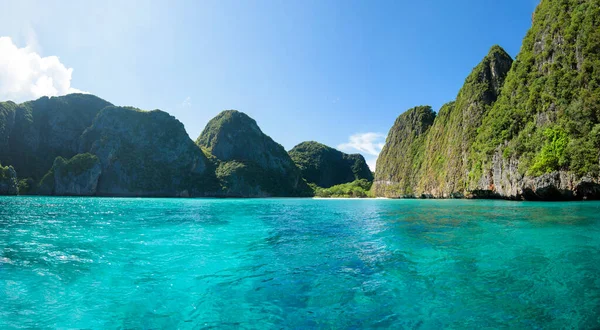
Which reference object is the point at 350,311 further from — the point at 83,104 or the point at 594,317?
the point at 83,104

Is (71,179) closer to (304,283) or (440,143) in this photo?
(304,283)

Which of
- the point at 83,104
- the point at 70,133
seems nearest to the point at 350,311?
the point at 70,133

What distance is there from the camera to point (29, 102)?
163 m

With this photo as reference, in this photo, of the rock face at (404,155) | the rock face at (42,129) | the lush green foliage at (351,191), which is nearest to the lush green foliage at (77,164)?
the rock face at (42,129)

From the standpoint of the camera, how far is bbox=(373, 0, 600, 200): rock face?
47281 mm

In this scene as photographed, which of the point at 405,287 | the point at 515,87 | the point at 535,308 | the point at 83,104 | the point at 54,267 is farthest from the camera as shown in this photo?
the point at 83,104

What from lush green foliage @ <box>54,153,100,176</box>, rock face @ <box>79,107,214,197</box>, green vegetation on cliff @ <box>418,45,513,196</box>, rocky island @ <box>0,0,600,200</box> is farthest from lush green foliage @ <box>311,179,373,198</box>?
lush green foliage @ <box>54,153,100,176</box>

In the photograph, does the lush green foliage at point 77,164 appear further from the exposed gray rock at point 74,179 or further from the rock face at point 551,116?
the rock face at point 551,116

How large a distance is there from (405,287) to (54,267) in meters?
11.8

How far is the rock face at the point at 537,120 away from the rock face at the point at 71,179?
14397cm

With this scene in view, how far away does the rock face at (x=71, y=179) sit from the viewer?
5002 inches

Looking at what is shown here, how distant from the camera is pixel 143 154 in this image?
522 ft

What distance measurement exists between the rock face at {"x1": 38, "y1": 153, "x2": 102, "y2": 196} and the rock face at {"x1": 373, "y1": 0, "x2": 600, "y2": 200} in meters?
144

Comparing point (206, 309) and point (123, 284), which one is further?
point (123, 284)
